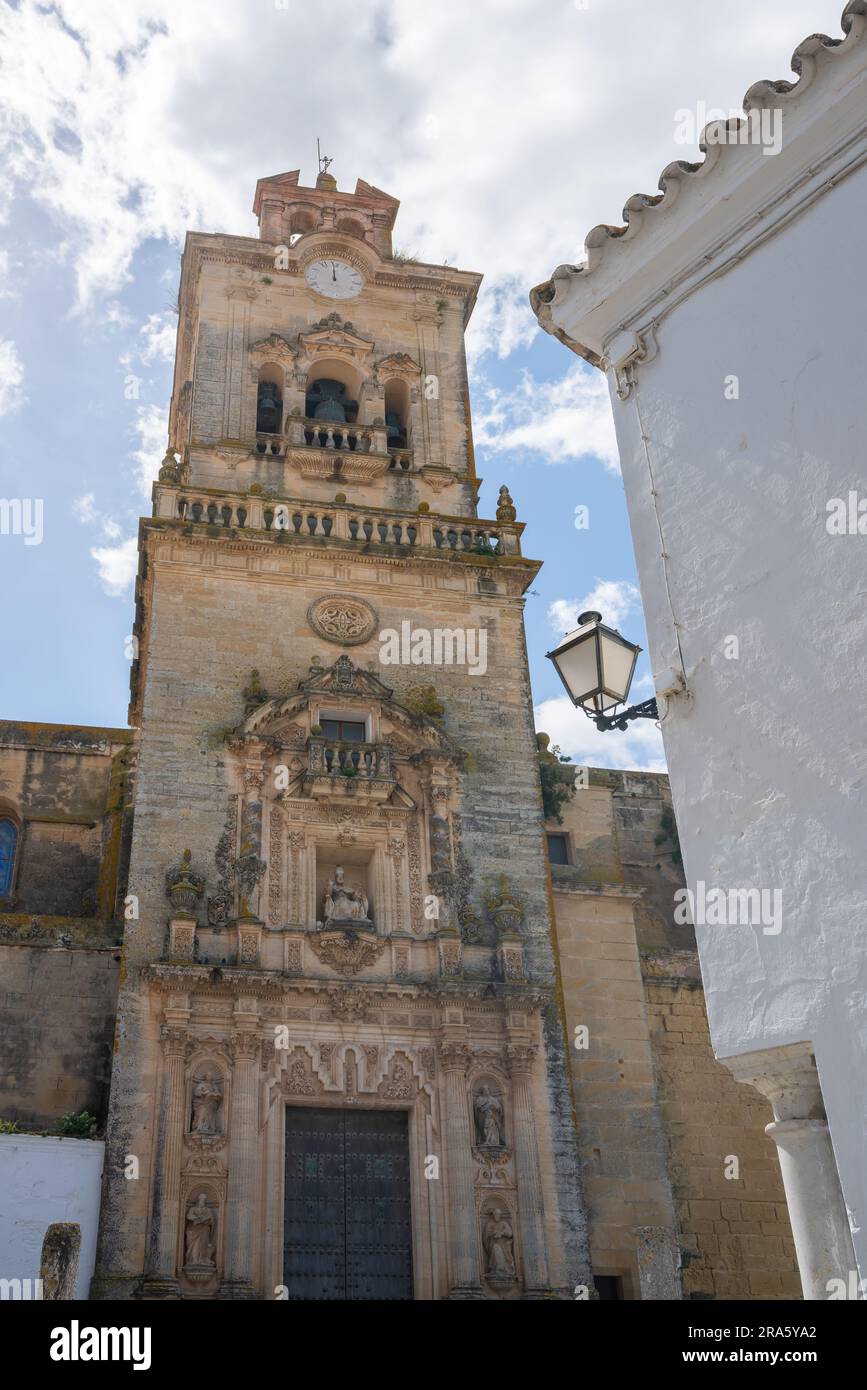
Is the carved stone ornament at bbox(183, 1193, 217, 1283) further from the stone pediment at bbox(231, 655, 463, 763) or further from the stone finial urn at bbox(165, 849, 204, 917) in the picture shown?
the stone pediment at bbox(231, 655, 463, 763)

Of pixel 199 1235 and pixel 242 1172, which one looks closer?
pixel 199 1235

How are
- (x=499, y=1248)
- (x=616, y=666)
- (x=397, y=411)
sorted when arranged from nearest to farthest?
(x=616, y=666) < (x=499, y=1248) < (x=397, y=411)

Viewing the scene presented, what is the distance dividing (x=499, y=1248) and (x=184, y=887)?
556 cm

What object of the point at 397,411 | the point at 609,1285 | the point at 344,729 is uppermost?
the point at 397,411

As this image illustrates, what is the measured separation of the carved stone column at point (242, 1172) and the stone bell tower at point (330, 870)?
3 cm

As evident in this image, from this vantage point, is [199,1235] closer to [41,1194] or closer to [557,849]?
[41,1194]

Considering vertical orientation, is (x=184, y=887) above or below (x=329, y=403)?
below

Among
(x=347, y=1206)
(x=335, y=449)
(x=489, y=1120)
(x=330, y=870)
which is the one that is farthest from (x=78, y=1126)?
(x=335, y=449)

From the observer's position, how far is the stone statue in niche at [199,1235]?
1425cm

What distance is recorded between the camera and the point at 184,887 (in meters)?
16.2

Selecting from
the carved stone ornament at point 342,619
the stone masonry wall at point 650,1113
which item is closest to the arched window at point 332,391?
the carved stone ornament at point 342,619

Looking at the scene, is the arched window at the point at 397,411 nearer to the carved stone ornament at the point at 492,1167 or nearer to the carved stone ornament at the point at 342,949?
the carved stone ornament at the point at 342,949
